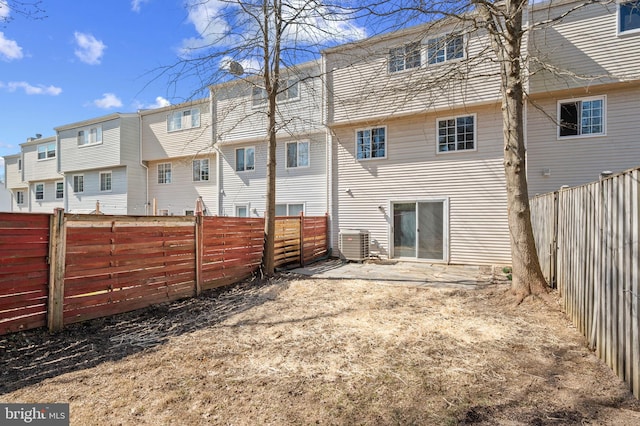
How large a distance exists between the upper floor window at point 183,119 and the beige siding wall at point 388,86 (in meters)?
7.99

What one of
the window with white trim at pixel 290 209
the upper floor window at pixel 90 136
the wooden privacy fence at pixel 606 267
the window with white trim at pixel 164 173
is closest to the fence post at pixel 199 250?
the wooden privacy fence at pixel 606 267

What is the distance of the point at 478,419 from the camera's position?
2521mm

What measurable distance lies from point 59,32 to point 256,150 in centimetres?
858

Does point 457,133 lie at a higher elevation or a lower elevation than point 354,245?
higher

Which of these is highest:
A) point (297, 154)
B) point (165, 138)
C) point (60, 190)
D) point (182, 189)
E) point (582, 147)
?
point (165, 138)

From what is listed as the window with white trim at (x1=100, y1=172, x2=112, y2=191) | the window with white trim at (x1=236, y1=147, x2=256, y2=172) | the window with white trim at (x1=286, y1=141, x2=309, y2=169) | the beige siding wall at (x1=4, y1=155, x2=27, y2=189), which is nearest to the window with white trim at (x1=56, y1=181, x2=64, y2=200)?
the window with white trim at (x1=100, y1=172, x2=112, y2=191)

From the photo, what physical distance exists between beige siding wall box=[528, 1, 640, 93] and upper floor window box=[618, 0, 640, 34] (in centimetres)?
13

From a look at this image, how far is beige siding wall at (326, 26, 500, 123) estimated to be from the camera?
9.65m

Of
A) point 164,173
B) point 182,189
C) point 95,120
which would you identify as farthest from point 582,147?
point 95,120

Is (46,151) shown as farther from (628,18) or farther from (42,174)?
(628,18)

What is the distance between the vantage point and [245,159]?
14609 millimetres

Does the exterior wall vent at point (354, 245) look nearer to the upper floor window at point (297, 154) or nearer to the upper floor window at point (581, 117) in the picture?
the upper floor window at point (297, 154)

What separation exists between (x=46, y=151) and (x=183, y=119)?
12.7m

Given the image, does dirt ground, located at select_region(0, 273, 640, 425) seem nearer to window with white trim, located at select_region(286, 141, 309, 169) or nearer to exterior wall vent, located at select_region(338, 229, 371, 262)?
exterior wall vent, located at select_region(338, 229, 371, 262)
